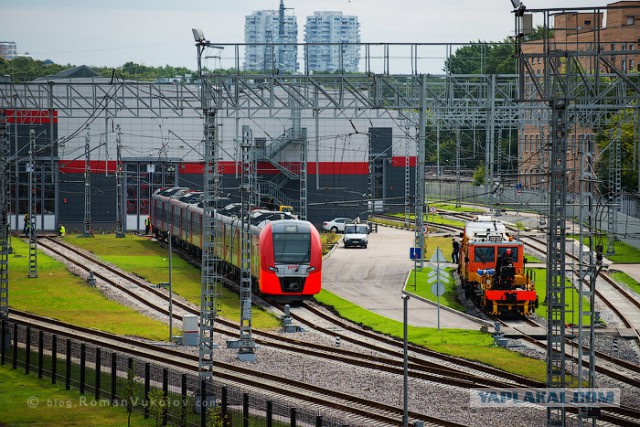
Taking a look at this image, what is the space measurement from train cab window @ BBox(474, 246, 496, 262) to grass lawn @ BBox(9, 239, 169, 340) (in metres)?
12.9

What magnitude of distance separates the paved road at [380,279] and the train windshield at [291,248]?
3046mm

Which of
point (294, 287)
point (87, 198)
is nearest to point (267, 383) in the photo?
point (294, 287)

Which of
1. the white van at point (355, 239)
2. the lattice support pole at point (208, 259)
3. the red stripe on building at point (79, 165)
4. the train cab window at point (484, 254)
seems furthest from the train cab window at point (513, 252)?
the red stripe on building at point (79, 165)

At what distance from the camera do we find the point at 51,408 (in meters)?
25.9

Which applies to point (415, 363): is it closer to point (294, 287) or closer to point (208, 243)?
point (208, 243)

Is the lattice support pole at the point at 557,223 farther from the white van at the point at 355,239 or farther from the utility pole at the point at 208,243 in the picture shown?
the white van at the point at 355,239

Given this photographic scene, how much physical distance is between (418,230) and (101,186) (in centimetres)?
3258

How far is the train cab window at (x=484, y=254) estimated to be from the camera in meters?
44.6

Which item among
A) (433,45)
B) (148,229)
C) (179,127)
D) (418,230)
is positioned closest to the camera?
(433,45)

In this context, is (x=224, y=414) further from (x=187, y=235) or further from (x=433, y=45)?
(x=187, y=235)

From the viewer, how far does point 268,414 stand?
68.9 feet

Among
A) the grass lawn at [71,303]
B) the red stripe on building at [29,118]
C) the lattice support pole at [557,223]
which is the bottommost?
the grass lawn at [71,303]

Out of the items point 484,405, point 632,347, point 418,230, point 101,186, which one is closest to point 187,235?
point 418,230

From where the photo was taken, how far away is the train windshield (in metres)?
43.6
